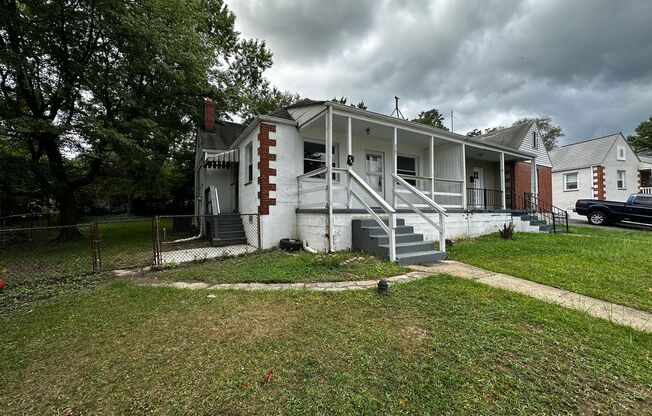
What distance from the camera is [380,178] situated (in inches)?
409

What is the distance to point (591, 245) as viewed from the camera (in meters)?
7.82

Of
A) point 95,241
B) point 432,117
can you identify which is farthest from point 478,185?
point 432,117

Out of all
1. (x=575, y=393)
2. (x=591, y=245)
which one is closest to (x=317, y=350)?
(x=575, y=393)

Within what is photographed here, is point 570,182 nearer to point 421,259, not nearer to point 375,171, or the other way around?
point 375,171

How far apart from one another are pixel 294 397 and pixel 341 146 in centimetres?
834

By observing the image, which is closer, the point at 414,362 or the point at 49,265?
the point at 414,362

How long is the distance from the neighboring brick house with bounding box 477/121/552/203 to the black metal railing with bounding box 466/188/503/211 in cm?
111

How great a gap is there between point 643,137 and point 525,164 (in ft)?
130

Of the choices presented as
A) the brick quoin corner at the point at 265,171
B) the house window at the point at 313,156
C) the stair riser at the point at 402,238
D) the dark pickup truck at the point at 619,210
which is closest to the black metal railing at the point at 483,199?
the dark pickup truck at the point at 619,210

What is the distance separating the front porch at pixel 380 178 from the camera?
6.81 meters

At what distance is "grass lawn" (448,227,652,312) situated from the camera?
4121 millimetres

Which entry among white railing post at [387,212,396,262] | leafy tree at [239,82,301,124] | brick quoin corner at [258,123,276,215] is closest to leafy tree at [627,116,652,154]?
leafy tree at [239,82,301,124]

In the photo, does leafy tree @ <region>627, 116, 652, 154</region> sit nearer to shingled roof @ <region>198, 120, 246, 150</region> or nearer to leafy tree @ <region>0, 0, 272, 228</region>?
shingled roof @ <region>198, 120, 246, 150</region>

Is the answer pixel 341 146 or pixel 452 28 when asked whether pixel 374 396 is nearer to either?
pixel 341 146
